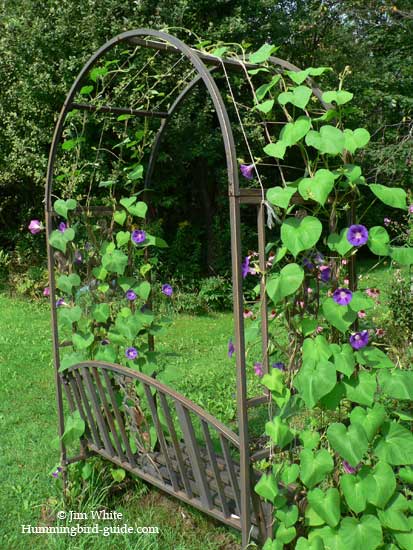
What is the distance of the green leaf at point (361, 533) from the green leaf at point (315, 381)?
0.37 m

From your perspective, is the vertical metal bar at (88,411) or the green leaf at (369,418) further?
the vertical metal bar at (88,411)

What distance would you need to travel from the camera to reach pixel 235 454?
136 inches

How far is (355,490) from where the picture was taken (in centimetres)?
166

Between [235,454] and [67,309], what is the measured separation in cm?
143

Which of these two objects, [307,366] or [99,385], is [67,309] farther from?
[307,366]

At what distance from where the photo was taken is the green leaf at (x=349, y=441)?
1631 millimetres

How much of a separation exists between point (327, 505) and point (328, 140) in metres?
1.07

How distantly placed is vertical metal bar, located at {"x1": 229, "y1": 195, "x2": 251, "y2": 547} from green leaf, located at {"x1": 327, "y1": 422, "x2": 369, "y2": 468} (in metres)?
0.31

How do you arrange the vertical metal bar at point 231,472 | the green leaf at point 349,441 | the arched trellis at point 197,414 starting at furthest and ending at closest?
the vertical metal bar at point 231,472
the arched trellis at point 197,414
the green leaf at point 349,441

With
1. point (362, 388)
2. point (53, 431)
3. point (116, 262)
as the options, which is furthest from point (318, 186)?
point (53, 431)

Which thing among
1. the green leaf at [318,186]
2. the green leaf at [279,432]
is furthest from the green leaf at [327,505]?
the green leaf at [318,186]

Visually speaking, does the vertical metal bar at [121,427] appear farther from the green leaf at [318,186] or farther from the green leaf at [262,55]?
the green leaf at [262,55]

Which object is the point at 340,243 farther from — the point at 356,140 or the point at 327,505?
the point at 327,505

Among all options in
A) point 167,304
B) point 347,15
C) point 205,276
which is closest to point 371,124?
point 347,15
